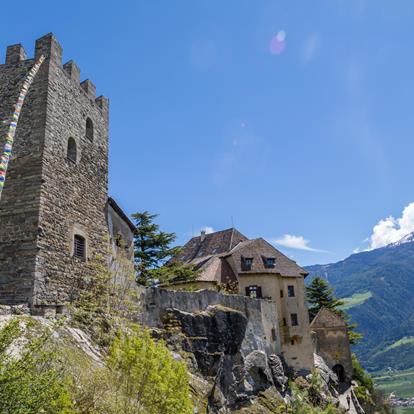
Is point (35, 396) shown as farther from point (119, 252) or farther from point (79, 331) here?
point (119, 252)

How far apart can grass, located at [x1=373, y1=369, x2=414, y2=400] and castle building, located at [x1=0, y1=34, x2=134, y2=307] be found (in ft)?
504

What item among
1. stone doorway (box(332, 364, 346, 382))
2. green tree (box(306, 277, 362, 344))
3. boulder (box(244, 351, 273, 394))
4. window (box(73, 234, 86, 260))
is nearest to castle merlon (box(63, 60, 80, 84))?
window (box(73, 234, 86, 260))

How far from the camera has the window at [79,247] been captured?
13.9 metres

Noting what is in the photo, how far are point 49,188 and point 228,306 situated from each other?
12316 millimetres

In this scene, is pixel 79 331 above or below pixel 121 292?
below

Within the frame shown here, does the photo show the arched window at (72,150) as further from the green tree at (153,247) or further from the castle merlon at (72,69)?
the green tree at (153,247)

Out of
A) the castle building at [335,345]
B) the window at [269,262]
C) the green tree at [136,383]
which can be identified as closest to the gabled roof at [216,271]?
the window at [269,262]

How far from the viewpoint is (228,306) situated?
870 inches

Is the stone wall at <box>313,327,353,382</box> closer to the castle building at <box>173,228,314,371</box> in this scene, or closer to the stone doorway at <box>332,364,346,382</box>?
the stone doorway at <box>332,364,346,382</box>

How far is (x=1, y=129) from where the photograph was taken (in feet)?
43.4

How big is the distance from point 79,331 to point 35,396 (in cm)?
639

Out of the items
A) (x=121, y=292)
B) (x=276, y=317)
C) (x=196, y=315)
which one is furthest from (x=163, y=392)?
(x=276, y=317)

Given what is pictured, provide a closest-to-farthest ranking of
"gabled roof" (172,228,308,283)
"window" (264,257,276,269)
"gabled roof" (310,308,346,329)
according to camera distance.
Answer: "gabled roof" (172,228,308,283)
"window" (264,257,276,269)
"gabled roof" (310,308,346,329)

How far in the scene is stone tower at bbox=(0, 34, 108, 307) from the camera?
480 inches
